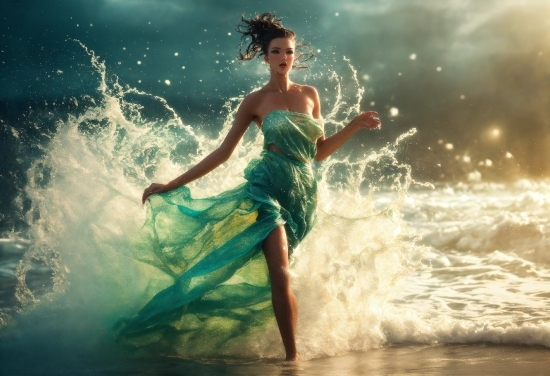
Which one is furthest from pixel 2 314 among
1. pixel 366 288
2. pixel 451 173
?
pixel 451 173

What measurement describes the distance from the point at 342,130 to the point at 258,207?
2.76 ft

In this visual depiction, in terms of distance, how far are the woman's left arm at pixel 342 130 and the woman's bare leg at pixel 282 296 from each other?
0.87m

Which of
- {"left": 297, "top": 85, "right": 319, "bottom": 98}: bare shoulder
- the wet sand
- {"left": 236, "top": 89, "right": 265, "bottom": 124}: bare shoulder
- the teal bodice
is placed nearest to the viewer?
the wet sand

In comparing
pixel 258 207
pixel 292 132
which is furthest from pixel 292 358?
pixel 292 132

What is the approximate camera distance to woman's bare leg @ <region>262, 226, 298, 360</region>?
396 cm

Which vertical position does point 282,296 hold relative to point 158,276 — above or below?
below

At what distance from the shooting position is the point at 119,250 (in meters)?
4.54

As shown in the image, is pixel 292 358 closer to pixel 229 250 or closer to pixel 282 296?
pixel 282 296

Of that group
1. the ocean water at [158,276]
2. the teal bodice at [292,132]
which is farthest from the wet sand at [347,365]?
the teal bodice at [292,132]

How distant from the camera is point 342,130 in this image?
444cm

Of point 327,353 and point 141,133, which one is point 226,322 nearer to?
point 327,353

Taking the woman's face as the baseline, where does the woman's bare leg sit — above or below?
below

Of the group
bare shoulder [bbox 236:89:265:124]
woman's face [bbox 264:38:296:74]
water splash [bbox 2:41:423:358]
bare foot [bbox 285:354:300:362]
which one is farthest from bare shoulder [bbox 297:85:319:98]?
bare foot [bbox 285:354:300:362]

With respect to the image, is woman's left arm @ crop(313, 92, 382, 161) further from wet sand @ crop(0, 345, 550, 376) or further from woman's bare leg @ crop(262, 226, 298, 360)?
wet sand @ crop(0, 345, 550, 376)
